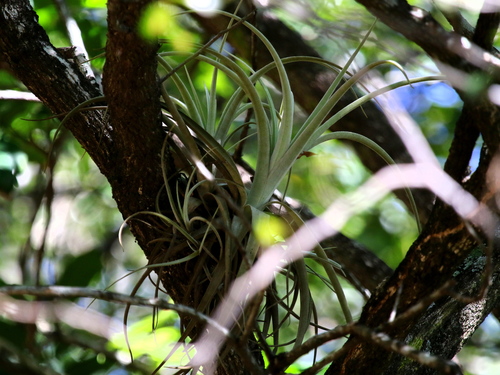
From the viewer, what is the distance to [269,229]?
2.76 ft

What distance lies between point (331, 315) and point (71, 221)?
1.46 meters

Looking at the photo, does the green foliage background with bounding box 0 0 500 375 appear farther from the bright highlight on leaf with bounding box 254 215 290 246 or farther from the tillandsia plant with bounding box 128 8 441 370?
the bright highlight on leaf with bounding box 254 215 290 246

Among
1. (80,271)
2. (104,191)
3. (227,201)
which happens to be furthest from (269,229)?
(104,191)

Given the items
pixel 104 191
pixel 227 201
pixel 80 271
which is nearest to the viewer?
pixel 227 201

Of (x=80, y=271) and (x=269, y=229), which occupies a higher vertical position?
(x=269, y=229)

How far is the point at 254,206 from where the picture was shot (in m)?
0.90

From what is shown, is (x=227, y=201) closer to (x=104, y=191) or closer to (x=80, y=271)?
(x=80, y=271)

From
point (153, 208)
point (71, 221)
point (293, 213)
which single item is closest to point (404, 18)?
point (293, 213)

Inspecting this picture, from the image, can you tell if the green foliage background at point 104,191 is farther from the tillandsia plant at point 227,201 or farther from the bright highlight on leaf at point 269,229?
the bright highlight on leaf at point 269,229

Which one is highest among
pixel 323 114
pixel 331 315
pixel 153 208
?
pixel 323 114

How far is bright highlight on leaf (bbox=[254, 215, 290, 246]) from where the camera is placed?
30.7 inches

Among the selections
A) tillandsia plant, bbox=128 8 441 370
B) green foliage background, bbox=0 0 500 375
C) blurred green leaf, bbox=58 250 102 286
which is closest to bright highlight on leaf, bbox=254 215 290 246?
tillandsia plant, bbox=128 8 441 370

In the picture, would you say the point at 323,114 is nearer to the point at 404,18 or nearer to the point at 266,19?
the point at 404,18

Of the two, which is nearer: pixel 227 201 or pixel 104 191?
pixel 227 201
